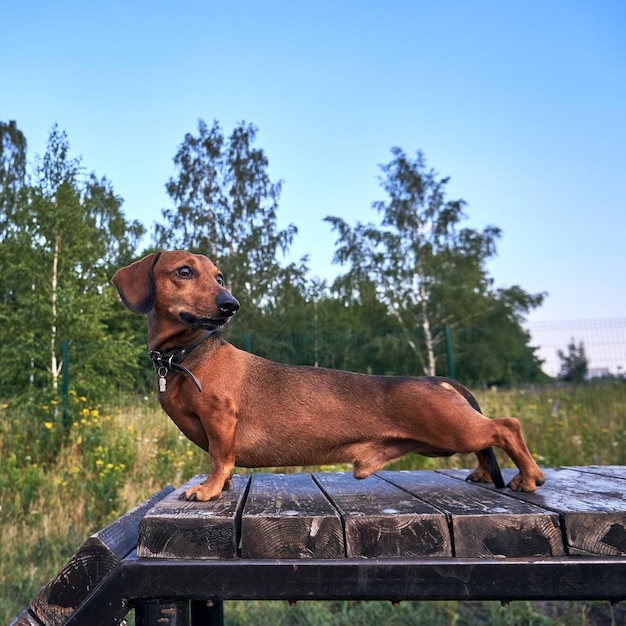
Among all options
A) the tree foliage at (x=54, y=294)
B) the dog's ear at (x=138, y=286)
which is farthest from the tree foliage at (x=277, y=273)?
the dog's ear at (x=138, y=286)

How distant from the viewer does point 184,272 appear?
197 centimetres

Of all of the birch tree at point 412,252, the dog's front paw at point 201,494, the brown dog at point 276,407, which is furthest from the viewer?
the birch tree at point 412,252

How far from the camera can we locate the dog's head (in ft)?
6.09

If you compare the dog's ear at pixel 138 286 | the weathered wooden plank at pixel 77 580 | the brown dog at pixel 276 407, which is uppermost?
the dog's ear at pixel 138 286

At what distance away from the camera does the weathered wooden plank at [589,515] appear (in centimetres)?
142

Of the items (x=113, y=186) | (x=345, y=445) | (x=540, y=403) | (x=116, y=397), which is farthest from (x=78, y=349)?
(x=113, y=186)

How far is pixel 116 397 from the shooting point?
358 inches

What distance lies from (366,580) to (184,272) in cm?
116

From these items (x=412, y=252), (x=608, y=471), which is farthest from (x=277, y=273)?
(x=608, y=471)

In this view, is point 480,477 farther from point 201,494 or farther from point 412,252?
point 412,252

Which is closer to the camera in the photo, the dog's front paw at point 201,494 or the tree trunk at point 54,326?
the dog's front paw at point 201,494

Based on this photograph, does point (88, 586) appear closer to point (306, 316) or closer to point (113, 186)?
point (306, 316)

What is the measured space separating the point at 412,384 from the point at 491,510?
1.86 ft

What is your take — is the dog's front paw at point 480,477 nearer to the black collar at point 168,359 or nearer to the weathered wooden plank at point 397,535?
the weathered wooden plank at point 397,535
